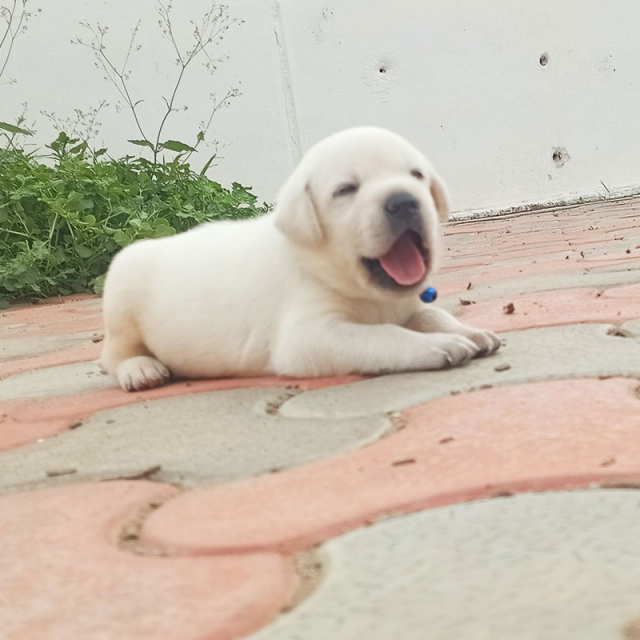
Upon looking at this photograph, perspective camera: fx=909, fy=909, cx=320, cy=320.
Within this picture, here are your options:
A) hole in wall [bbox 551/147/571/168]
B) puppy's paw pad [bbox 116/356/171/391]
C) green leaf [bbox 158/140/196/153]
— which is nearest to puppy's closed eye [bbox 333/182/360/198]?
puppy's paw pad [bbox 116/356/171/391]

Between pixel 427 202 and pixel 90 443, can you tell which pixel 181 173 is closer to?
pixel 427 202

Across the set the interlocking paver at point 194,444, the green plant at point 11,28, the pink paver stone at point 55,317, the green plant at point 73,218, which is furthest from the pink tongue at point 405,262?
the green plant at point 11,28

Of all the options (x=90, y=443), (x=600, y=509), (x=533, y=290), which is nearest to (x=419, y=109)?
(x=533, y=290)

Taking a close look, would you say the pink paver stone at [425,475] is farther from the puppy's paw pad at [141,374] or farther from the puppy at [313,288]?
the puppy's paw pad at [141,374]

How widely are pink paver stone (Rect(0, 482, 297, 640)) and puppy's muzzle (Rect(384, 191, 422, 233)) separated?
3.12 feet

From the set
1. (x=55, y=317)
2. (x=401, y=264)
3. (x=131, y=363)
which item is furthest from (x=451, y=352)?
(x=55, y=317)

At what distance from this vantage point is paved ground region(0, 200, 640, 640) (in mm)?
673

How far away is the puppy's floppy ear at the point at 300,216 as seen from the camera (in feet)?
6.15

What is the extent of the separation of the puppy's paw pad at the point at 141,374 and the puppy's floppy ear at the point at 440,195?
0.73 meters

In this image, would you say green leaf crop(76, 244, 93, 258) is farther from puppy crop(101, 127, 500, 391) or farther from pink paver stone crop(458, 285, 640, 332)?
pink paver stone crop(458, 285, 640, 332)

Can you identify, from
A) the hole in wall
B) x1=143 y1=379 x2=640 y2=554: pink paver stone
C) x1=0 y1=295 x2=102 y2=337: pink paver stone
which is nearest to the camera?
x1=143 y1=379 x2=640 y2=554: pink paver stone

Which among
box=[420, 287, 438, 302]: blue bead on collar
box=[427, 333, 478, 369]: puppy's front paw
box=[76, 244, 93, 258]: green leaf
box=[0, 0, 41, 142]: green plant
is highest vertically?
box=[0, 0, 41, 142]: green plant

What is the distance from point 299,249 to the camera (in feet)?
6.41

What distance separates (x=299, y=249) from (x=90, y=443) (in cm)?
70
